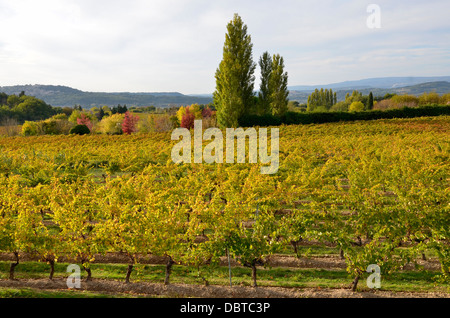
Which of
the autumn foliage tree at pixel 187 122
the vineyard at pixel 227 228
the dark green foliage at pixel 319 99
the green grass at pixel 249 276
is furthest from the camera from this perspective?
the dark green foliage at pixel 319 99

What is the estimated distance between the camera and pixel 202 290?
9984mm

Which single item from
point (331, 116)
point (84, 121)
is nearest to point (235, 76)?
point (331, 116)

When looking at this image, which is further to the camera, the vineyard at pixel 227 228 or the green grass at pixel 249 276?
the green grass at pixel 249 276

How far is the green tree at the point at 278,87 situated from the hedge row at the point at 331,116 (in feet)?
10.8

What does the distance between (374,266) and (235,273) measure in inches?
189

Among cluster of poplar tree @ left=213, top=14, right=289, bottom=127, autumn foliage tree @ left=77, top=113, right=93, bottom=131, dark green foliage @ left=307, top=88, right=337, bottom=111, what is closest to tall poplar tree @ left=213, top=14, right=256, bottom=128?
cluster of poplar tree @ left=213, top=14, right=289, bottom=127

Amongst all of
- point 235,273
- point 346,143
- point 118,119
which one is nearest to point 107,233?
point 235,273

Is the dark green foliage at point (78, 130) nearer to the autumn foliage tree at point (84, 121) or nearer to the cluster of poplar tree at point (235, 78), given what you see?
the cluster of poplar tree at point (235, 78)

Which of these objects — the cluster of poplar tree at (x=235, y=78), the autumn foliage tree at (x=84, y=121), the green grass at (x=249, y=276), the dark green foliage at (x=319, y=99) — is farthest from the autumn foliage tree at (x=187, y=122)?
the dark green foliage at (x=319, y=99)

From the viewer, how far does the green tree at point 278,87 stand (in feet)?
181

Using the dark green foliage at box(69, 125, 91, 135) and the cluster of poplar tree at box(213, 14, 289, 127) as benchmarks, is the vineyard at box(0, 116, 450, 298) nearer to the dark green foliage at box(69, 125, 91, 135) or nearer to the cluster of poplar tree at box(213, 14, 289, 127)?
the cluster of poplar tree at box(213, 14, 289, 127)

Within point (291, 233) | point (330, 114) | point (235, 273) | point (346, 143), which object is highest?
point (330, 114)

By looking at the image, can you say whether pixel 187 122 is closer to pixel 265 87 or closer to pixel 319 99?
pixel 265 87
